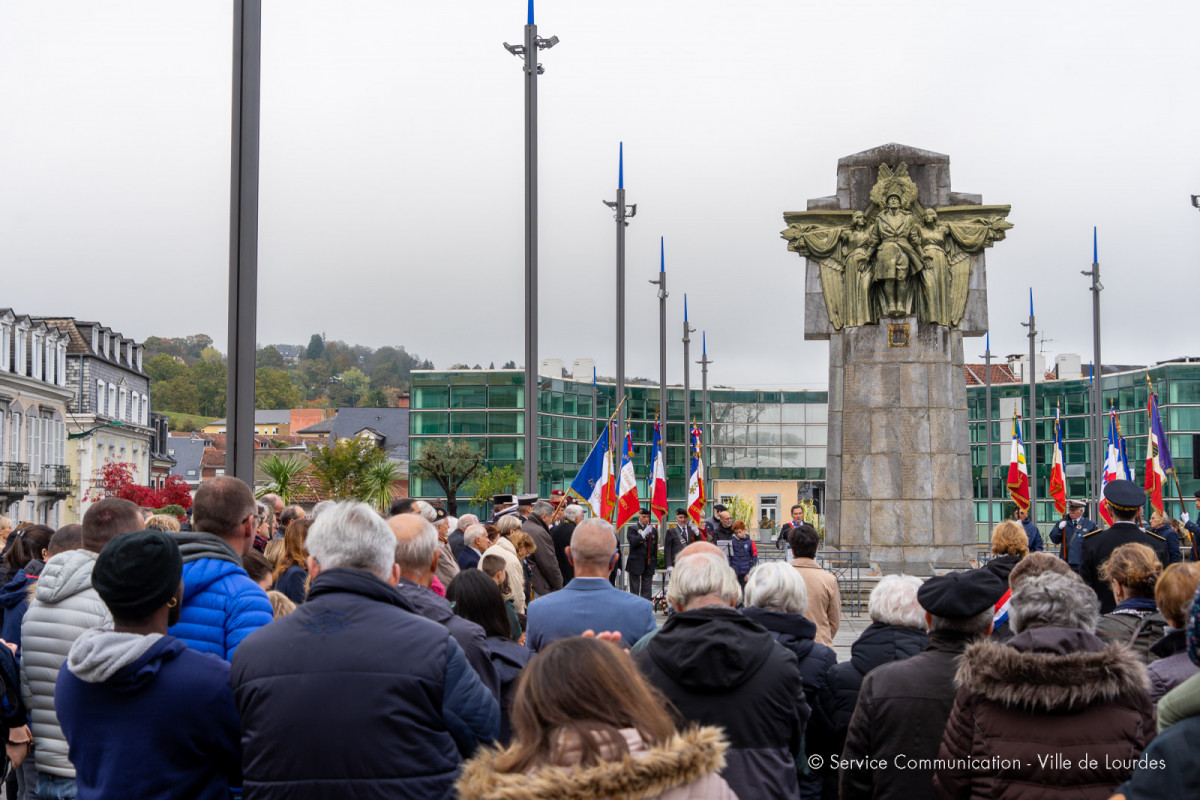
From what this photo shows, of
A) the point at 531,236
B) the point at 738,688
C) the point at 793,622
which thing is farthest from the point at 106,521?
the point at 531,236

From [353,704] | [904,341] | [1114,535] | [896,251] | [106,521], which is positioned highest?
[896,251]

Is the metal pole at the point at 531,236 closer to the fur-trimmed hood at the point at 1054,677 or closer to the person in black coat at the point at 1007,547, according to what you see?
the person in black coat at the point at 1007,547

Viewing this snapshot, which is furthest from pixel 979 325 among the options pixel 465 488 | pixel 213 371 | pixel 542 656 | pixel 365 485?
pixel 213 371

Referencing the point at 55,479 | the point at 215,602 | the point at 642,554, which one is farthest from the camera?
the point at 55,479

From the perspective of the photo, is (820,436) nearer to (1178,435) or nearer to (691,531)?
(1178,435)

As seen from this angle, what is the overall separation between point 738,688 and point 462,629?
3.91 feet

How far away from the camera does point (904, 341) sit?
22.0m

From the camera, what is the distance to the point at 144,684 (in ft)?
13.2

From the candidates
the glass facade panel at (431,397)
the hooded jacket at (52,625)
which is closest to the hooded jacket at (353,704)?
the hooded jacket at (52,625)

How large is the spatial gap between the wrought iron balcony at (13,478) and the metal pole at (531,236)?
41.8 metres

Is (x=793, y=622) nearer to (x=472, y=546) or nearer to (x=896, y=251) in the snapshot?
(x=472, y=546)

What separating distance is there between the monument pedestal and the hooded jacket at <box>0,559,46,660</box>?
55.7ft

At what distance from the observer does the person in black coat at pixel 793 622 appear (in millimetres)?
5512

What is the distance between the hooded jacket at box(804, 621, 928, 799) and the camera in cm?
542
